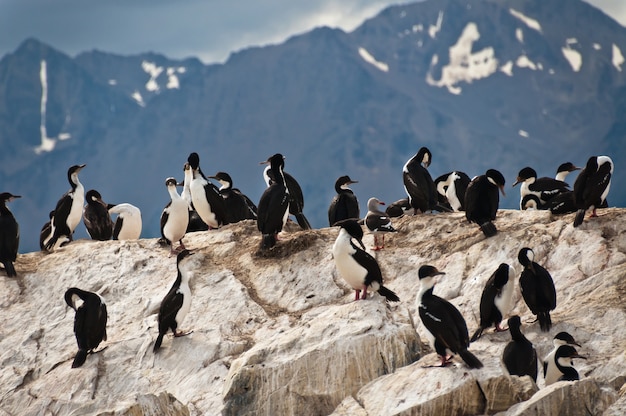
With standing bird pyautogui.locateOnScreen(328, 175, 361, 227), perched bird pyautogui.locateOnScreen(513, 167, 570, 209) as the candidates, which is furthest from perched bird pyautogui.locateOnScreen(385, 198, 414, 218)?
perched bird pyautogui.locateOnScreen(513, 167, 570, 209)

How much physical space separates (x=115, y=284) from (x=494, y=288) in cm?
714

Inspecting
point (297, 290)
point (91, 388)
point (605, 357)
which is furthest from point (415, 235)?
point (91, 388)

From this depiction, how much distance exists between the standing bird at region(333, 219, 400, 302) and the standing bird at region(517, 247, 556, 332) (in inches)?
75.4

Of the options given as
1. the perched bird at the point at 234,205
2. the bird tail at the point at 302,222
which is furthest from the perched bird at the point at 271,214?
the perched bird at the point at 234,205

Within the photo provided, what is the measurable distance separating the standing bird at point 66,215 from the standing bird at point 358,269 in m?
7.90

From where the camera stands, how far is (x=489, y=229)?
1822 cm

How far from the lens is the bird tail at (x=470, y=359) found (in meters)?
13.6

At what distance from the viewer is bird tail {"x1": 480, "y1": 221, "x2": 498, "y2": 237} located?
18177 mm

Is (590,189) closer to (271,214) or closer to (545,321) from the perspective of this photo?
(545,321)

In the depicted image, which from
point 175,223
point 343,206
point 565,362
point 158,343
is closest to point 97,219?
point 175,223

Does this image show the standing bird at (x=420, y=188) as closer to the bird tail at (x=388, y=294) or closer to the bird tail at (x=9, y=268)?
the bird tail at (x=388, y=294)

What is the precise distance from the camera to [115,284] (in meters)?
19.2

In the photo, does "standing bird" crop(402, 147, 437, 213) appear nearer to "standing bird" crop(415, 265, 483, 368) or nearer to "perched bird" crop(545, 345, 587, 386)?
"standing bird" crop(415, 265, 483, 368)

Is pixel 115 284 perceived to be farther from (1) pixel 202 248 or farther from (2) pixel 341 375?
(2) pixel 341 375
